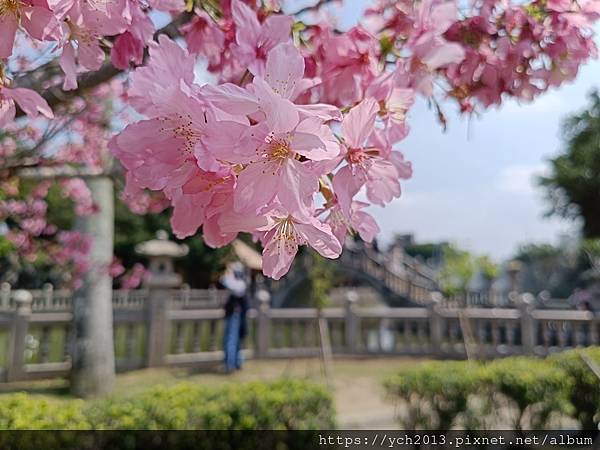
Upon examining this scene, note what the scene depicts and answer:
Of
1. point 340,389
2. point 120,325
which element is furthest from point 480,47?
point 120,325

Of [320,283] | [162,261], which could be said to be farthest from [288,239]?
[162,261]

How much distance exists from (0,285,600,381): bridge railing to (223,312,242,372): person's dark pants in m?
0.77

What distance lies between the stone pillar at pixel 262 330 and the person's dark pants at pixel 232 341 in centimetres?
118

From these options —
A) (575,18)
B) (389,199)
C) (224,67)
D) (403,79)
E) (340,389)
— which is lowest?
(340,389)

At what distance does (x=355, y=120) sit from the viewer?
828 mm

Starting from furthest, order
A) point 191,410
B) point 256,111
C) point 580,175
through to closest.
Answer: point 580,175 < point 191,410 < point 256,111

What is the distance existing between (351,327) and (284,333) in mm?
A: 1603

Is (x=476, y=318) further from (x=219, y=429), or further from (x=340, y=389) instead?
(x=219, y=429)

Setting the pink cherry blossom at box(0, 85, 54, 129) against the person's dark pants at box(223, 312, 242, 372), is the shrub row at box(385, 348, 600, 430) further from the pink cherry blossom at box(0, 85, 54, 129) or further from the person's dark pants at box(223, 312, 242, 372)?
the person's dark pants at box(223, 312, 242, 372)

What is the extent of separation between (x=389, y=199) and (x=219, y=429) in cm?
284

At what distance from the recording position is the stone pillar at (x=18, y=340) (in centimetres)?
752

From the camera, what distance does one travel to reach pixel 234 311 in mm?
8422

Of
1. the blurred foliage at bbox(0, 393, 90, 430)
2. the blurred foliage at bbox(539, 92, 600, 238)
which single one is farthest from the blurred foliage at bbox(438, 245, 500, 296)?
the blurred foliage at bbox(539, 92, 600, 238)

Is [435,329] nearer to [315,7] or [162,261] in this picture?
[162,261]
